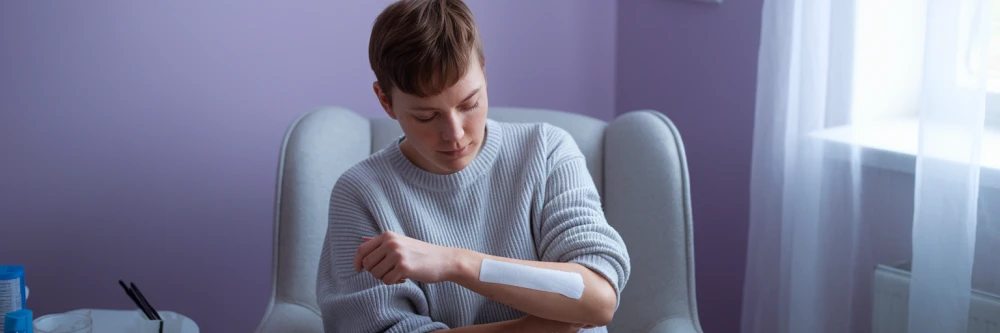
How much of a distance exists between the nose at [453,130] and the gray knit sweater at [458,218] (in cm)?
13

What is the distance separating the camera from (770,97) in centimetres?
173

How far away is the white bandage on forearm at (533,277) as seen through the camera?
1.20 metres

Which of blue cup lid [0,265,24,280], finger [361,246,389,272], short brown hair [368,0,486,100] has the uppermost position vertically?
short brown hair [368,0,486,100]

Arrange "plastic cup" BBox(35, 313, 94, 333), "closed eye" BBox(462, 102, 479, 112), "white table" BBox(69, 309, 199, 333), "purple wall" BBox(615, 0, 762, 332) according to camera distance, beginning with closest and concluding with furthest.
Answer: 1. "closed eye" BBox(462, 102, 479, 112)
2. "plastic cup" BBox(35, 313, 94, 333)
3. "white table" BBox(69, 309, 199, 333)
4. "purple wall" BBox(615, 0, 762, 332)

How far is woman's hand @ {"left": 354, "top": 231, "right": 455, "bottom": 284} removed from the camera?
1.15 m

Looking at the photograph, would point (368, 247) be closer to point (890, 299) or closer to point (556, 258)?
point (556, 258)

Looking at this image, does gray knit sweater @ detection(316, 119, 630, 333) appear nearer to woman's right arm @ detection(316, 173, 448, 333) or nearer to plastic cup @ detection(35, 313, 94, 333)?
woman's right arm @ detection(316, 173, 448, 333)

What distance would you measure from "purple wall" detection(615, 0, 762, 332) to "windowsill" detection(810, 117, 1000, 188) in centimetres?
34

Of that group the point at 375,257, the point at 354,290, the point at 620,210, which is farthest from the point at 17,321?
the point at 620,210

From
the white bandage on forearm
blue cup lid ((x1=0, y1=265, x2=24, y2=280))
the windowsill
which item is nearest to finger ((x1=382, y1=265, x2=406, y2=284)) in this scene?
the white bandage on forearm

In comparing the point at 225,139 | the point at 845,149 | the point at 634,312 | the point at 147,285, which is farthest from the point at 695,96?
the point at 147,285

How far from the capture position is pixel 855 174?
5.21 feet

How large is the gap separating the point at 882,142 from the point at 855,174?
0.08 metres

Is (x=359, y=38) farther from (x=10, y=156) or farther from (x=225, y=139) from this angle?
(x=10, y=156)
